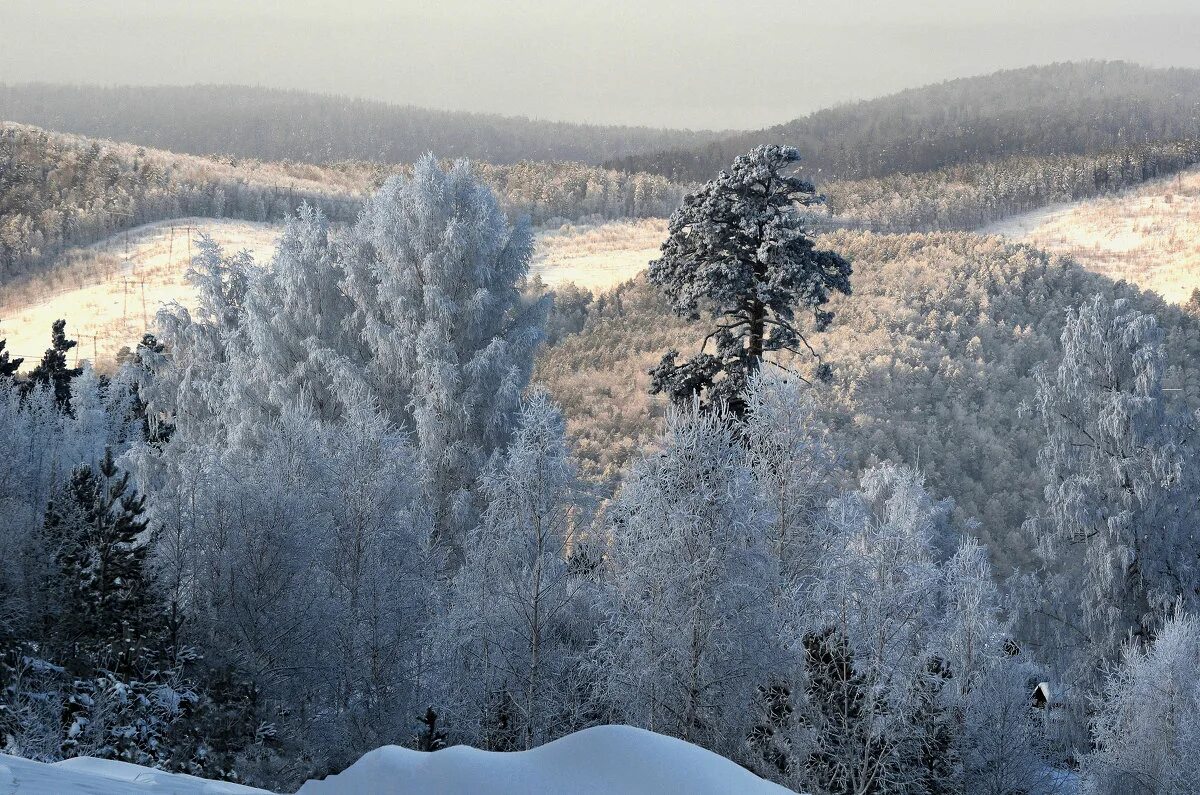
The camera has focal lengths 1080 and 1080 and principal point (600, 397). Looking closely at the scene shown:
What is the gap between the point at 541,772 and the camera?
546 centimetres

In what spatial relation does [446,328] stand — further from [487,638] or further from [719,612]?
[719,612]

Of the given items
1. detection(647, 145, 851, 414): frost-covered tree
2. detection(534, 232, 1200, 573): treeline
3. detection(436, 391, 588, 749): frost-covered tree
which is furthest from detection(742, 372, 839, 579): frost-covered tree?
detection(534, 232, 1200, 573): treeline

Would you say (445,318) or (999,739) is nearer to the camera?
(999,739)

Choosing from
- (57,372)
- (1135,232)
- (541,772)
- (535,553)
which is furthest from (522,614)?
(1135,232)

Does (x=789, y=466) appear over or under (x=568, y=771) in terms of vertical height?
under

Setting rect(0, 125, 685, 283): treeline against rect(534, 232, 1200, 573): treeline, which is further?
rect(0, 125, 685, 283): treeline

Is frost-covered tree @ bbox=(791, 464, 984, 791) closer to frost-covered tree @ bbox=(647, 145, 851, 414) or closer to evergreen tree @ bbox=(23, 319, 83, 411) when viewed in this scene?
frost-covered tree @ bbox=(647, 145, 851, 414)

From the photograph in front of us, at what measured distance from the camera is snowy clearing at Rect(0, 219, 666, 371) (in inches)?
4129

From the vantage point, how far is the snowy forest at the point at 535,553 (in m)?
16.4

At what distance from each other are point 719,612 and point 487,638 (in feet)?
15.3

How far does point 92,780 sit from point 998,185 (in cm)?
14746

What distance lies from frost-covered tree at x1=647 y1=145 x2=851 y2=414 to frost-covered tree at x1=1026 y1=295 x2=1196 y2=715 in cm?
938

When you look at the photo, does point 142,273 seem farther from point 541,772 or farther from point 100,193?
point 541,772

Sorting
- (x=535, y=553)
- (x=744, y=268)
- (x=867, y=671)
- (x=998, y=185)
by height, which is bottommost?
(x=867, y=671)
